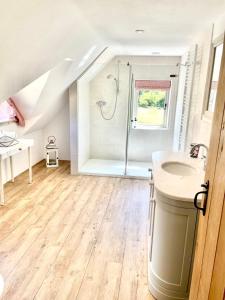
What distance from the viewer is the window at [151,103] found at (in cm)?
485

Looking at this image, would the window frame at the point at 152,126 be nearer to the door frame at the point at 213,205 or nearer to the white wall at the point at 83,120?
the white wall at the point at 83,120

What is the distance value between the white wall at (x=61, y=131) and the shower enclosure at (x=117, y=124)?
478mm

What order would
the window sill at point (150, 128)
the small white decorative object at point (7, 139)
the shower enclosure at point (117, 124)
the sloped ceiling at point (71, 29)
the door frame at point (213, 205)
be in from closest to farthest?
the door frame at point (213, 205), the sloped ceiling at point (71, 29), the small white decorative object at point (7, 139), the shower enclosure at point (117, 124), the window sill at point (150, 128)

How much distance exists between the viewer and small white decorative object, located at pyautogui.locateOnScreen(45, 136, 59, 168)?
479 centimetres

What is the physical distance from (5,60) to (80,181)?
102 inches

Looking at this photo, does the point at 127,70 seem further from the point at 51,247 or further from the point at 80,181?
the point at 51,247

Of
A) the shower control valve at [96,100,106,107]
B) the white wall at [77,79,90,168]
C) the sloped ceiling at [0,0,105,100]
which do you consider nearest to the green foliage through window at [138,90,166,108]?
the shower control valve at [96,100,106,107]

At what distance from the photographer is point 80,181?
413 cm

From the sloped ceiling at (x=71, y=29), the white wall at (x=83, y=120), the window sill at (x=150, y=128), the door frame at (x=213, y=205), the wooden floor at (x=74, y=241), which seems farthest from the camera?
the window sill at (x=150, y=128)

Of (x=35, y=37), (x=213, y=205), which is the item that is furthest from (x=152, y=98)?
(x=213, y=205)

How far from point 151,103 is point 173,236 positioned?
377 cm

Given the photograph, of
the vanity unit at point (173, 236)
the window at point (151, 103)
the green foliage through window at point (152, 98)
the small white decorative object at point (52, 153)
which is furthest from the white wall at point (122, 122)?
the vanity unit at point (173, 236)

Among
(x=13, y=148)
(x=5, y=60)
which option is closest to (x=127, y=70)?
(x=13, y=148)

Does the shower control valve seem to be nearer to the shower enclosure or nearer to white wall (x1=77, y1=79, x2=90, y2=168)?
the shower enclosure
